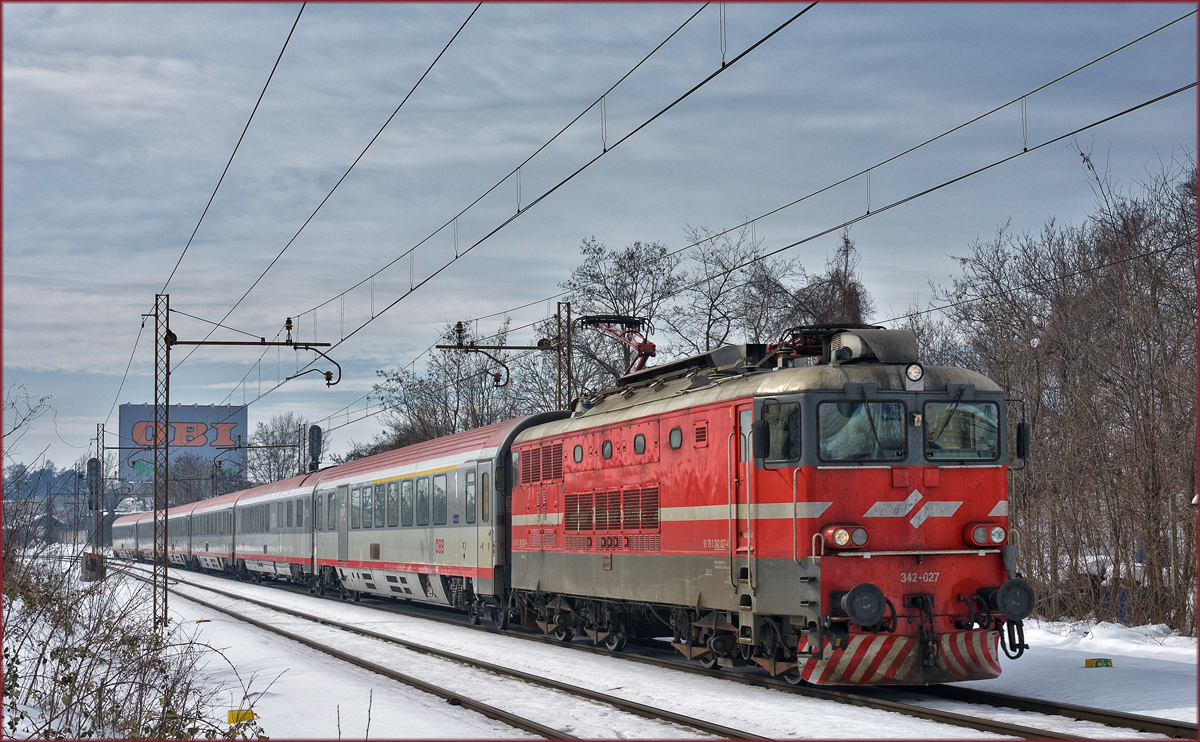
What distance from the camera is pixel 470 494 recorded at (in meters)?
22.7

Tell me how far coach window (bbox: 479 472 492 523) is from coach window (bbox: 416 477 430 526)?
376cm

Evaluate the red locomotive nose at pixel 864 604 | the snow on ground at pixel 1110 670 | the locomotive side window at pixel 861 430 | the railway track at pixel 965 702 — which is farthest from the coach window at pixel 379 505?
the red locomotive nose at pixel 864 604

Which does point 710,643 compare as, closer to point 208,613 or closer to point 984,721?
point 984,721

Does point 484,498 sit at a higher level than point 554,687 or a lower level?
higher

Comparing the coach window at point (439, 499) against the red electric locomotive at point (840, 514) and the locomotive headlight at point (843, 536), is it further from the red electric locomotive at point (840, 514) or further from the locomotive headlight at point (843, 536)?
the locomotive headlight at point (843, 536)

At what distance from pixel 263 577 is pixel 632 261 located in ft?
70.5

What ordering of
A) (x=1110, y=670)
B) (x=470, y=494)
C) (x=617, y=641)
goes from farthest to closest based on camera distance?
1. (x=470, y=494)
2. (x=617, y=641)
3. (x=1110, y=670)

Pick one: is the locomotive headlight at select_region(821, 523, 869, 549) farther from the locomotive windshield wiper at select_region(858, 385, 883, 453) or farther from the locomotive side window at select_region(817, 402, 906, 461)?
the locomotive windshield wiper at select_region(858, 385, 883, 453)

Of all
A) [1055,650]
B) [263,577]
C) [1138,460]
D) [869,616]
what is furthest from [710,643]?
[263,577]

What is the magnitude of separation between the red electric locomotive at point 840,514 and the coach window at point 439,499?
33.6ft

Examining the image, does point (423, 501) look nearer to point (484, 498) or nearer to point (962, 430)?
point (484, 498)

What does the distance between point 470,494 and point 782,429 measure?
11364mm

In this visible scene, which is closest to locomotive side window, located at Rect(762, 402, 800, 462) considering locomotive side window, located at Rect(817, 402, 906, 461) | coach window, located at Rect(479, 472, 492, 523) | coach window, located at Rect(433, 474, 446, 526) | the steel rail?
locomotive side window, located at Rect(817, 402, 906, 461)

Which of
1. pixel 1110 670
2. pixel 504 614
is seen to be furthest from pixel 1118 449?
pixel 504 614
